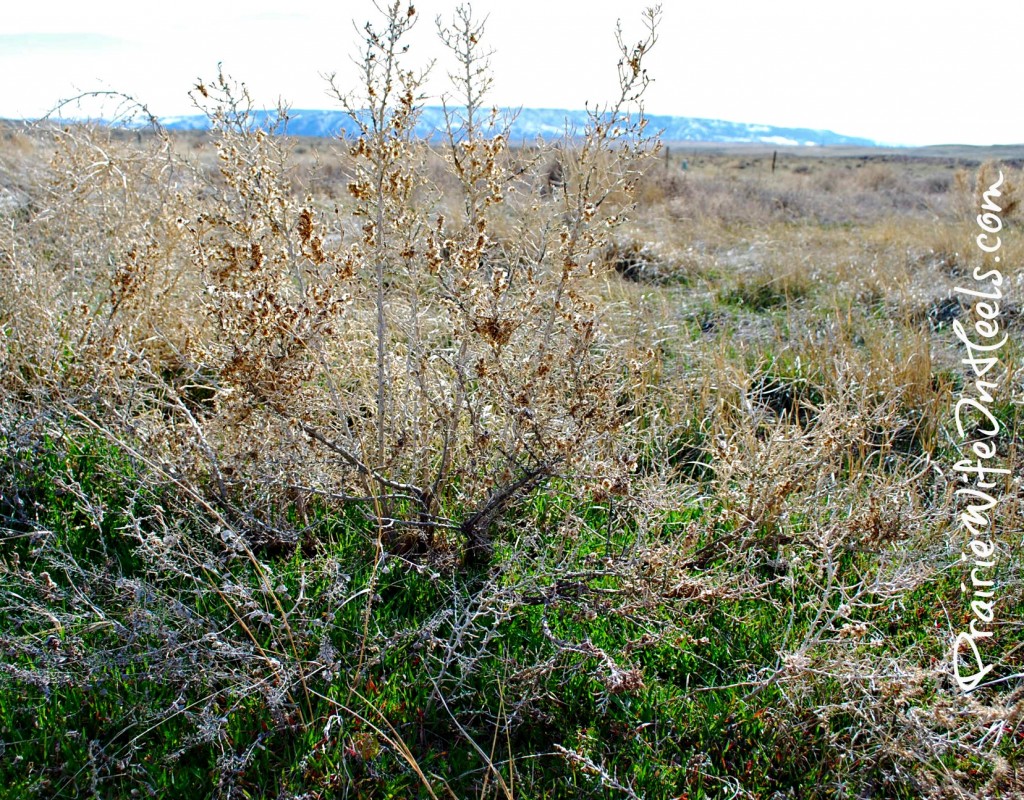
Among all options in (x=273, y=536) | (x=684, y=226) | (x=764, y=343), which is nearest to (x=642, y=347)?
(x=764, y=343)

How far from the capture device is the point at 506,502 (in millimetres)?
2537

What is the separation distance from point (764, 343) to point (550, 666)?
3.58 meters

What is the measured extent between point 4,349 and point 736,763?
3.27m

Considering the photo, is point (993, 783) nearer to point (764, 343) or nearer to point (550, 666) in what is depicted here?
point (550, 666)

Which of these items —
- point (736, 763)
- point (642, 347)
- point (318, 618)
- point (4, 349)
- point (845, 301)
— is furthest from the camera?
point (845, 301)

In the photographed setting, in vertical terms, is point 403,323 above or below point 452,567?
above

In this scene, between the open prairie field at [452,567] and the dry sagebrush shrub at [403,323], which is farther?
the dry sagebrush shrub at [403,323]

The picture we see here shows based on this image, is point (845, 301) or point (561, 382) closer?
point (561, 382)

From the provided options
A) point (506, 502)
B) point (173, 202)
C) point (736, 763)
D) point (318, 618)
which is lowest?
point (736, 763)

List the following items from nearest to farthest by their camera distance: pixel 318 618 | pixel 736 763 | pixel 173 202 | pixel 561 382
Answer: pixel 736 763 < pixel 318 618 < pixel 561 382 < pixel 173 202

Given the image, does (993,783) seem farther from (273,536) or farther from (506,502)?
(273,536)

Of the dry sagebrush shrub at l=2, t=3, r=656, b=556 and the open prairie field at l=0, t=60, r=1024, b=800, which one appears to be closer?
the open prairie field at l=0, t=60, r=1024, b=800

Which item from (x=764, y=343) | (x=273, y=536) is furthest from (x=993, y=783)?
(x=764, y=343)

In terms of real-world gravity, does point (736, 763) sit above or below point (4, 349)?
below
